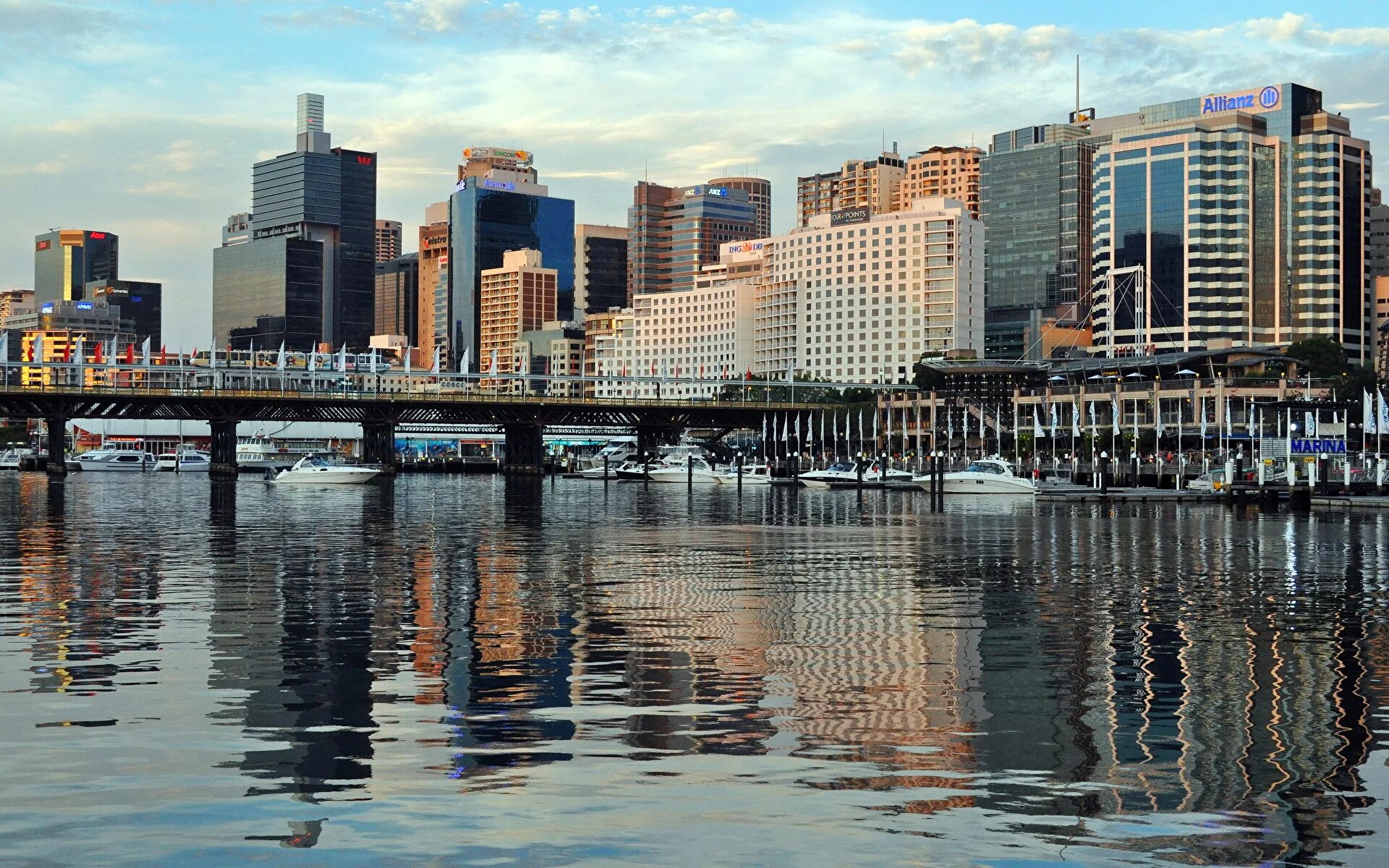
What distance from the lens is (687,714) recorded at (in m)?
24.3

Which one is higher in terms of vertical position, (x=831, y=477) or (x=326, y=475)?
(x=326, y=475)

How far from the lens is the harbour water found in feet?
55.7

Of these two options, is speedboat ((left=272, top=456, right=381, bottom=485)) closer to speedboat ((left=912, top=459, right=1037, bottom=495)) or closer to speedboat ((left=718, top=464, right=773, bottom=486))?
speedboat ((left=718, top=464, right=773, bottom=486))

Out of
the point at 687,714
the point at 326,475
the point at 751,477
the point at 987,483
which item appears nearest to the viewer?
the point at 687,714

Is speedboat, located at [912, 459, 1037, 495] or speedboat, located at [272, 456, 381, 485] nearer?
speedboat, located at [912, 459, 1037, 495]

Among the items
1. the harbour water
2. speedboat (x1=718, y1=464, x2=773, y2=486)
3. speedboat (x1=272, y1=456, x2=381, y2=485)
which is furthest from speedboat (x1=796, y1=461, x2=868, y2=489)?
the harbour water

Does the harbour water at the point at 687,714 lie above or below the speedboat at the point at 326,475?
below

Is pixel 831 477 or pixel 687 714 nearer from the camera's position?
pixel 687 714

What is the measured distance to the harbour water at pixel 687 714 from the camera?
55.7 feet

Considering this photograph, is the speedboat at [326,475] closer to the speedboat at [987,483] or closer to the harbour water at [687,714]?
the speedboat at [987,483]

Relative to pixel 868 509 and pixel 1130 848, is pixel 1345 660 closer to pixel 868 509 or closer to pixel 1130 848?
pixel 1130 848

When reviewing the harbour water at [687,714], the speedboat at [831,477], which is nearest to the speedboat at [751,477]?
the speedboat at [831,477]

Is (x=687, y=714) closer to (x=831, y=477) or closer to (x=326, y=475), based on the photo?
(x=831, y=477)

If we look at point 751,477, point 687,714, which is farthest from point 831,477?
point 687,714
